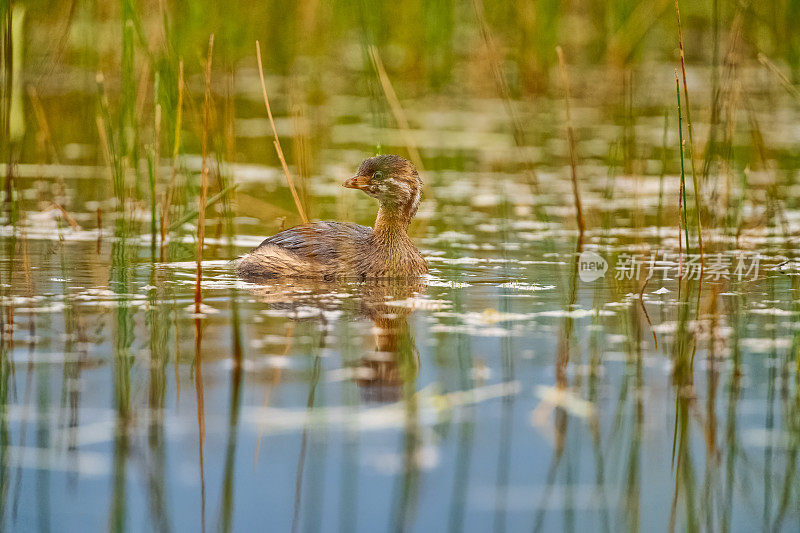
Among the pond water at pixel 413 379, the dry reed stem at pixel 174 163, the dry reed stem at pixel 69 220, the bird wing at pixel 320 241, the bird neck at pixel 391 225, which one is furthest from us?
the dry reed stem at pixel 69 220

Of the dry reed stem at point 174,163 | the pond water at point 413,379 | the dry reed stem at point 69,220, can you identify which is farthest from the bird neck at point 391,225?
the dry reed stem at point 69,220

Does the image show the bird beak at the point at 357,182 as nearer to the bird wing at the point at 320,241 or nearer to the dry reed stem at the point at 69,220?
the bird wing at the point at 320,241

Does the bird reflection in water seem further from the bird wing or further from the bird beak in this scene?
the bird beak

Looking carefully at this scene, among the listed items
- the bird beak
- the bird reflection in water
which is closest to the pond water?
the bird reflection in water

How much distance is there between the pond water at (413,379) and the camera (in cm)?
365

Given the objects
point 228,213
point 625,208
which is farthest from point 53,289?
point 625,208

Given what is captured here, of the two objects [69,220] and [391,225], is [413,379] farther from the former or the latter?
[69,220]

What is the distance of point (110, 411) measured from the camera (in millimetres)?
4227

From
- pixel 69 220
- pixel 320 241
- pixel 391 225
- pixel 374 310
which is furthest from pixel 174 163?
pixel 69 220

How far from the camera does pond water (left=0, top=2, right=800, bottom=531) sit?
3646 millimetres

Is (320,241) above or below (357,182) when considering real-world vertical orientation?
below

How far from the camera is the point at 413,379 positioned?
15.4 ft

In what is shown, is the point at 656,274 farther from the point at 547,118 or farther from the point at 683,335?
the point at 547,118

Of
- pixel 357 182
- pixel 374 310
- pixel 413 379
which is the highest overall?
pixel 357 182
